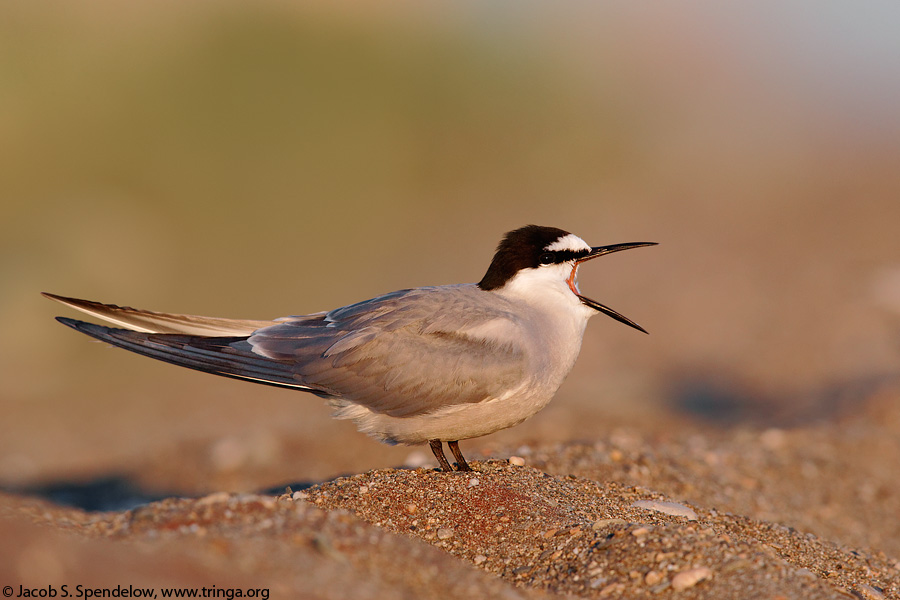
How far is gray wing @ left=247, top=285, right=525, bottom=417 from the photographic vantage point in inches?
183

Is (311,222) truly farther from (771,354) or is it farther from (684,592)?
(684,592)

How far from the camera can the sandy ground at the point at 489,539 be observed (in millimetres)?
3111

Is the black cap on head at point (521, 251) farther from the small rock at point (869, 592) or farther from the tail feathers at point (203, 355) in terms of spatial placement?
the small rock at point (869, 592)

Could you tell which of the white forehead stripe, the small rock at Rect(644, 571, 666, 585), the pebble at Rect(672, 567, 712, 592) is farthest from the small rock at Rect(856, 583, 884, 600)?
the white forehead stripe

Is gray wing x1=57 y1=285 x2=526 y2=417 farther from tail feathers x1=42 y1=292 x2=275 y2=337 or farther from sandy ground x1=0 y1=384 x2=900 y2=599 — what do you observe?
sandy ground x1=0 y1=384 x2=900 y2=599

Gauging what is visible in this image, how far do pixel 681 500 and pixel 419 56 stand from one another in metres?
17.0

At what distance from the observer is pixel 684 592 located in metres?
3.44

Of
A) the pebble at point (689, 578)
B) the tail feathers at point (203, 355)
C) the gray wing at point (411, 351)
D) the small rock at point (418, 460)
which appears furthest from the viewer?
the small rock at point (418, 460)

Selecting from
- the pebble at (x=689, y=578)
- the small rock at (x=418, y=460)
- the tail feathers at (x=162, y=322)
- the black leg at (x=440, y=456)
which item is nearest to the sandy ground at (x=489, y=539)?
the pebble at (x=689, y=578)

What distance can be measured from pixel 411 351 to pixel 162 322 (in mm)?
1324

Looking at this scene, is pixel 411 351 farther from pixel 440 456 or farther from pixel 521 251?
pixel 521 251

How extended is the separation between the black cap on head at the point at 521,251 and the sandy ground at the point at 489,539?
1044 mm

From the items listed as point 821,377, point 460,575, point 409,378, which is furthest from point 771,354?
point 460,575

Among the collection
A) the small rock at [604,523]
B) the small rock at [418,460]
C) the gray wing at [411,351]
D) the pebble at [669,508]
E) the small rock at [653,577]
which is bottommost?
the small rock at [418,460]
